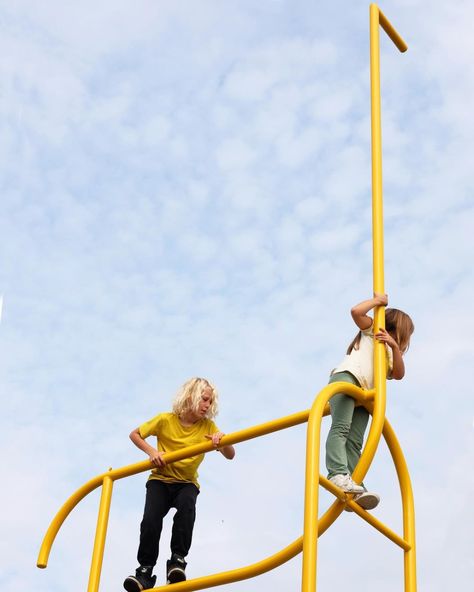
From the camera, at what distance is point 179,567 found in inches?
209

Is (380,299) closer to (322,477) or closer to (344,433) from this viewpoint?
(344,433)

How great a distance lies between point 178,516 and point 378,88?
270 centimetres

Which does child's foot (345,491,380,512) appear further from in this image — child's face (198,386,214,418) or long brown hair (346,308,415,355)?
child's face (198,386,214,418)

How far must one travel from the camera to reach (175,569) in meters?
5.26

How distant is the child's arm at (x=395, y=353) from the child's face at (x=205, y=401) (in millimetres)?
1121

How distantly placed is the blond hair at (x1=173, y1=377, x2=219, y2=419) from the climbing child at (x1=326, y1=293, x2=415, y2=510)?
2.89 feet

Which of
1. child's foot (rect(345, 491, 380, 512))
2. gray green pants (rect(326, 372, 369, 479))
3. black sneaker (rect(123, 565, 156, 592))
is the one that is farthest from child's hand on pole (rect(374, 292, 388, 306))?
black sneaker (rect(123, 565, 156, 592))

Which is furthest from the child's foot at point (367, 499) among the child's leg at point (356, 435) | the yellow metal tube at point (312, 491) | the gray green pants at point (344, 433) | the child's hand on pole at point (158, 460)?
the child's hand on pole at point (158, 460)

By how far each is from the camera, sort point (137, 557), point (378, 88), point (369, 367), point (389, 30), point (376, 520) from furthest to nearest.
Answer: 1. point (389, 30)
2. point (378, 88)
3. point (137, 557)
4. point (369, 367)
5. point (376, 520)

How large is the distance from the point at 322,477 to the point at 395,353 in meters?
1.03

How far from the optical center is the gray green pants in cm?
474

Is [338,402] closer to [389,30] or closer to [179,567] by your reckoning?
[179,567]

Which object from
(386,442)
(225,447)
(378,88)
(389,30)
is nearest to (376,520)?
(386,442)

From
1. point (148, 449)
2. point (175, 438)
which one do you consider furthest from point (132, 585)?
point (175, 438)
